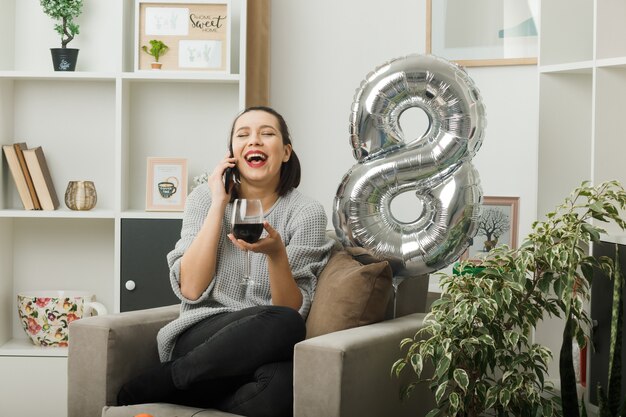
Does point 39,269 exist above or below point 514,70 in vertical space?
below

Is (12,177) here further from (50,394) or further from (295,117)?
(295,117)

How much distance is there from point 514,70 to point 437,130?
2.50 feet

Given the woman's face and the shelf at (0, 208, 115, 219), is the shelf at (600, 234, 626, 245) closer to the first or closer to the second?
the woman's face

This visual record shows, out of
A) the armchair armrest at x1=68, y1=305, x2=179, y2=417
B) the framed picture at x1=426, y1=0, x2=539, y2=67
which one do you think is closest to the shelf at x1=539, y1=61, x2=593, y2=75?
the framed picture at x1=426, y1=0, x2=539, y2=67

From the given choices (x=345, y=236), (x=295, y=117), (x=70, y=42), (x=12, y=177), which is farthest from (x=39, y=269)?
(x=345, y=236)

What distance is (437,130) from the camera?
2.71 metres

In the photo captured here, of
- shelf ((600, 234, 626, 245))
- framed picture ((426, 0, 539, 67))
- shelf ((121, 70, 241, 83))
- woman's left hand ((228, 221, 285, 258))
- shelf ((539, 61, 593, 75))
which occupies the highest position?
framed picture ((426, 0, 539, 67))

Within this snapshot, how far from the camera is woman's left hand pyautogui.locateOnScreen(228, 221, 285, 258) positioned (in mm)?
2275

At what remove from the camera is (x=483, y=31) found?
3328 millimetres

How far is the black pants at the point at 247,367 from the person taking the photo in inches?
A: 84.8

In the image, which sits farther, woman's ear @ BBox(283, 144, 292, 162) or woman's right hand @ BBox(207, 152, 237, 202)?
woman's ear @ BBox(283, 144, 292, 162)

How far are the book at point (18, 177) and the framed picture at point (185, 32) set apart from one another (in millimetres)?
591

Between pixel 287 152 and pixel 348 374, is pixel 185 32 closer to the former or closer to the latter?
pixel 287 152

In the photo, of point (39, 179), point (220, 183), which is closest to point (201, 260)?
point (220, 183)
